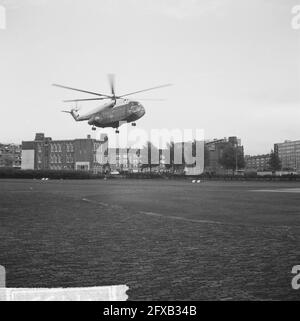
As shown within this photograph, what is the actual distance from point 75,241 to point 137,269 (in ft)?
11.3

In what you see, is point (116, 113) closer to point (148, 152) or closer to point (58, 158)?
point (148, 152)

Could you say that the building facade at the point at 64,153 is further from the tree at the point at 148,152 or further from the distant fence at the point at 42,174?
the distant fence at the point at 42,174

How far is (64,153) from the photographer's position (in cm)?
16738

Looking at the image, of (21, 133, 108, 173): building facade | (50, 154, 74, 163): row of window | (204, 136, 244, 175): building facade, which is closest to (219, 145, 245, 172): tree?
(204, 136, 244, 175): building facade

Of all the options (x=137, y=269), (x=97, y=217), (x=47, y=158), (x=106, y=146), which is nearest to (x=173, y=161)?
(x=106, y=146)

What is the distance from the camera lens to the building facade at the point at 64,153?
16075cm

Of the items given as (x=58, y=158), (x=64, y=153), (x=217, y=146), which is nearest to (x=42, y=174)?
(x=64, y=153)

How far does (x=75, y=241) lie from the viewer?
10328 mm

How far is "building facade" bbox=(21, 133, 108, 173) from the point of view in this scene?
16075 cm

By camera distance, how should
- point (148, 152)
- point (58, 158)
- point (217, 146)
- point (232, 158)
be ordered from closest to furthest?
1. point (148, 152)
2. point (232, 158)
3. point (58, 158)
4. point (217, 146)

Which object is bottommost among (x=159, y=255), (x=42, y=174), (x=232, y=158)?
(x=159, y=255)

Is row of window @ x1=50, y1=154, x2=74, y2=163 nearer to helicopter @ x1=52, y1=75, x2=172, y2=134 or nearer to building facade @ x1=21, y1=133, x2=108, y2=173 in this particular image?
building facade @ x1=21, y1=133, x2=108, y2=173

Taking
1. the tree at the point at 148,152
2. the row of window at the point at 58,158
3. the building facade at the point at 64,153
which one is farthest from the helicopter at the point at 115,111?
the row of window at the point at 58,158
